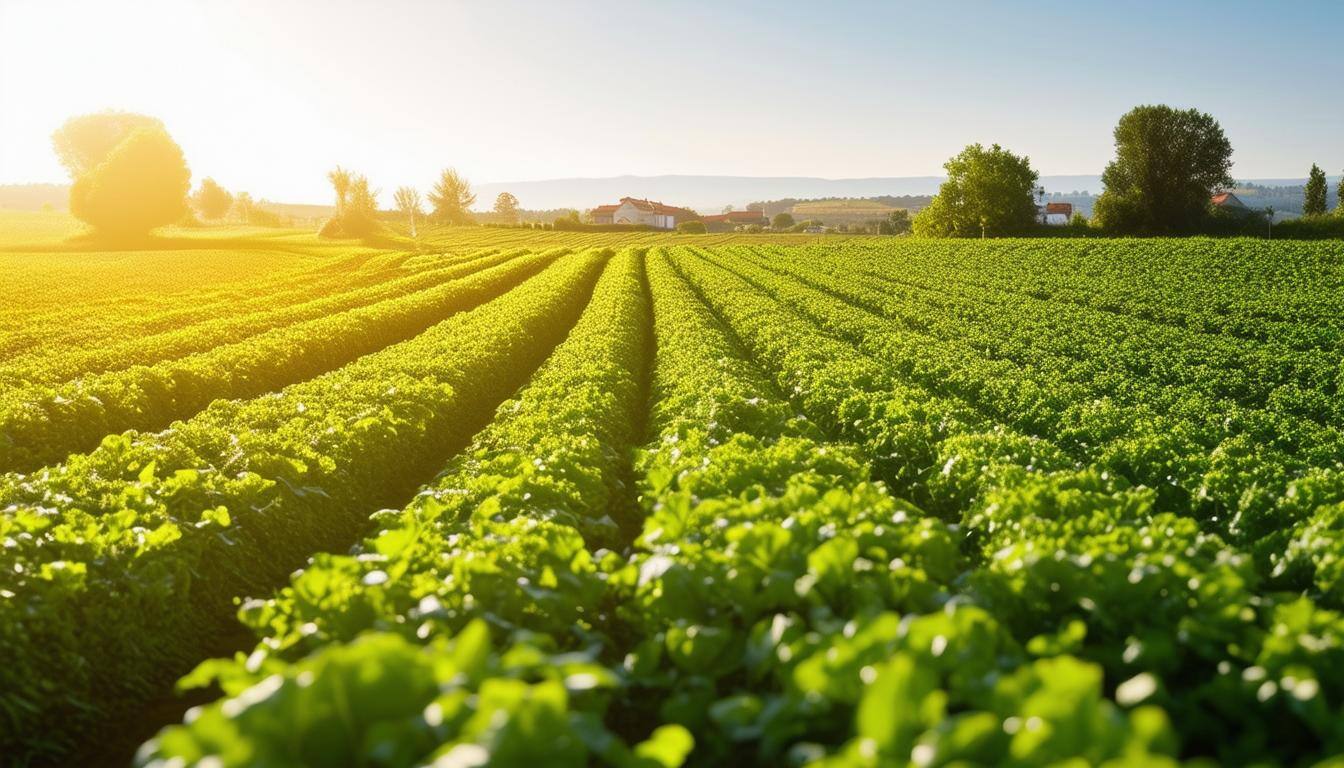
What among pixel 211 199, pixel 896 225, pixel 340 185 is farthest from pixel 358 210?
pixel 896 225

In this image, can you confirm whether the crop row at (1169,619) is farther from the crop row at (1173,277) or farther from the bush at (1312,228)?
the bush at (1312,228)

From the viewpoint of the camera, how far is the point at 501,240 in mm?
103438

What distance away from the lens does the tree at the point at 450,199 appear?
5822 inches

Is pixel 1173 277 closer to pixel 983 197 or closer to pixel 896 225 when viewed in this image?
pixel 983 197

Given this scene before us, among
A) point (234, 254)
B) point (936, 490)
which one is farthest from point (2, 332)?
point (234, 254)

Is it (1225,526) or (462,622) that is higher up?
(462,622)

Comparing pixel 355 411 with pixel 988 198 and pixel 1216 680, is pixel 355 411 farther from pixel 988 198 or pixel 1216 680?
pixel 988 198

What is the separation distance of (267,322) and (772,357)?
16907mm

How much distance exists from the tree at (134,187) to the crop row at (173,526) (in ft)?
283

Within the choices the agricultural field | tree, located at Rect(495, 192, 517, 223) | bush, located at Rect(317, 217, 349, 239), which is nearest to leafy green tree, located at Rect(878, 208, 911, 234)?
bush, located at Rect(317, 217, 349, 239)

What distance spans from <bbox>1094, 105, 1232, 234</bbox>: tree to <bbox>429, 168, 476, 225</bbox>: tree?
9656 centimetres

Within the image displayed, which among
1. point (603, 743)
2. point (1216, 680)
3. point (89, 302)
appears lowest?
point (89, 302)

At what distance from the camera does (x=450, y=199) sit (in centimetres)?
14838

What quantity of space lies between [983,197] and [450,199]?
88.4m
